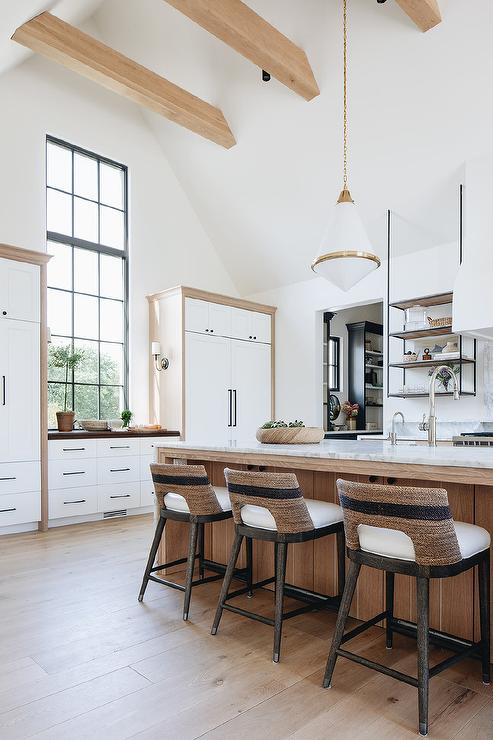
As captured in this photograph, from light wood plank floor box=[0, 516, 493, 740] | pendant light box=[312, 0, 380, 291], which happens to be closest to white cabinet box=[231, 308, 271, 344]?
pendant light box=[312, 0, 380, 291]

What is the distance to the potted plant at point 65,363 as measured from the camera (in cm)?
505

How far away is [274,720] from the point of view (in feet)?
5.68

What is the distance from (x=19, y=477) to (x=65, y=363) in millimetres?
1332

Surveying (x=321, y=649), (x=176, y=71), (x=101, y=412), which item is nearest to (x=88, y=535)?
(x=101, y=412)

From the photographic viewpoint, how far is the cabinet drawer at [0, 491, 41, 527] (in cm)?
436

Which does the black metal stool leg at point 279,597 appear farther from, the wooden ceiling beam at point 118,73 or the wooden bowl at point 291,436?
the wooden ceiling beam at point 118,73

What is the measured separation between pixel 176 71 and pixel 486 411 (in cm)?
439

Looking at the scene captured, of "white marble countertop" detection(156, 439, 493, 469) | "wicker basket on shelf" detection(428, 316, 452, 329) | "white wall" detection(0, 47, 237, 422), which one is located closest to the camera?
"white marble countertop" detection(156, 439, 493, 469)

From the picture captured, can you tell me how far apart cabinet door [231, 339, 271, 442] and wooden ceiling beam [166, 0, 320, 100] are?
112 inches

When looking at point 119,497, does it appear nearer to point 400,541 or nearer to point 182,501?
point 182,501

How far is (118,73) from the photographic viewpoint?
4.74 metres

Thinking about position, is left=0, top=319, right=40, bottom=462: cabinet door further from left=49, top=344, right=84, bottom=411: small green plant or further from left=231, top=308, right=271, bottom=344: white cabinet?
left=231, top=308, right=271, bottom=344: white cabinet

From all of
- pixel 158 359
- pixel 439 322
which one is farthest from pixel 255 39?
pixel 158 359

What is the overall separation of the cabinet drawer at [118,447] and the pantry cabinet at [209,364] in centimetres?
53
